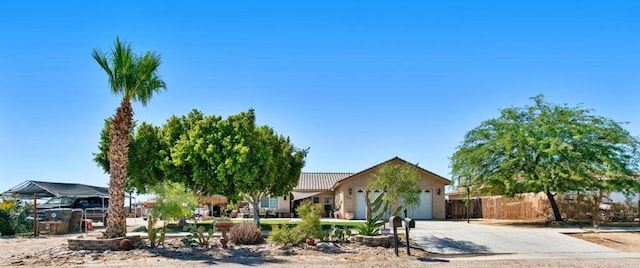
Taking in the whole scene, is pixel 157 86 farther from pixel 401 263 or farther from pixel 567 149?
pixel 567 149

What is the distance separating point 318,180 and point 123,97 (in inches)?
1136

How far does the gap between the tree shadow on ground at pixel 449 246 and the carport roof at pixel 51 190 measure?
18.9m

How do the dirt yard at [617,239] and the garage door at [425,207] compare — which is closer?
the dirt yard at [617,239]

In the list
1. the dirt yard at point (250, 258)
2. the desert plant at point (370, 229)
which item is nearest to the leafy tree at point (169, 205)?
the dirt yard at point (250, 258)

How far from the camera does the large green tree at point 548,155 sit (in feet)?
92.7

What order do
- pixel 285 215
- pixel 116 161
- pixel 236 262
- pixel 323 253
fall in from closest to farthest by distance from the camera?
pixel 236 262 → pixel 323 253 → pixel 116 161 → pixel 285 215

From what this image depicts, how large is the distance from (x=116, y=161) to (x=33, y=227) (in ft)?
29.1

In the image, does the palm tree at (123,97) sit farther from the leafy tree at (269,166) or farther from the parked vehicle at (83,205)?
the parked vehicle at (83,205)

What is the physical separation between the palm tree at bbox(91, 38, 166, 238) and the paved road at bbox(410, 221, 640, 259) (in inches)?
418

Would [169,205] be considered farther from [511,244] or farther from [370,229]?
[511,244]

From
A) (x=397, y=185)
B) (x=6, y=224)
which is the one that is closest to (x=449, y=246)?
(x=397, y=185)

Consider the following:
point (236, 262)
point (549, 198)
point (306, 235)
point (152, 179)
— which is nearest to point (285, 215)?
point (152, 179)

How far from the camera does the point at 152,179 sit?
2830cm

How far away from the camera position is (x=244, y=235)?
19969 mm
